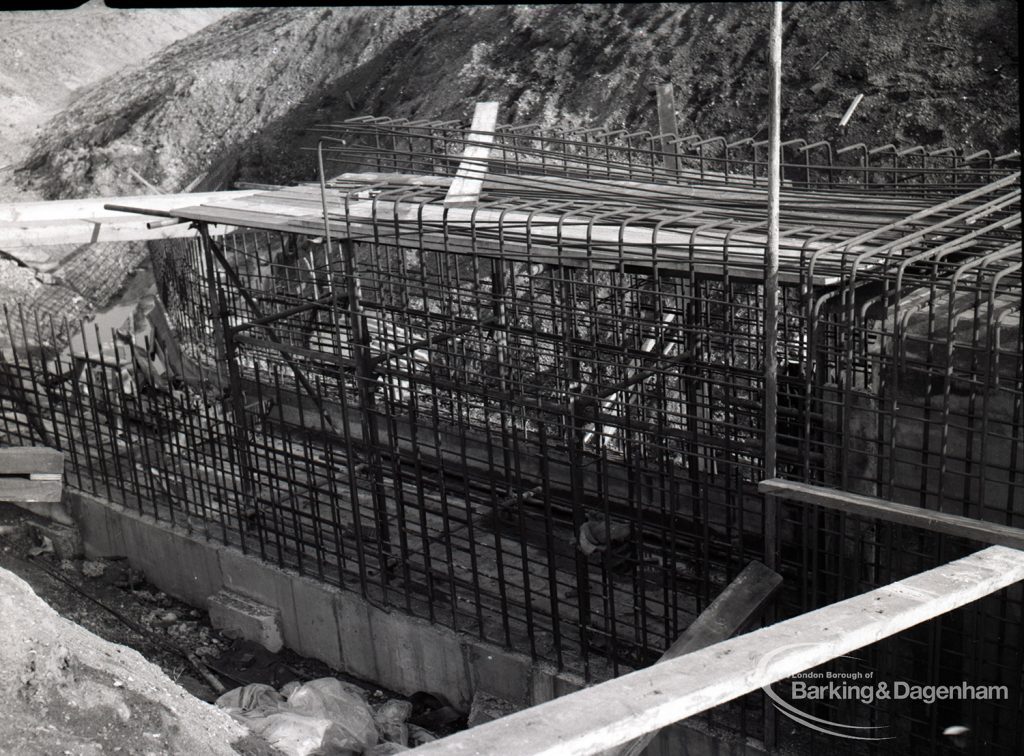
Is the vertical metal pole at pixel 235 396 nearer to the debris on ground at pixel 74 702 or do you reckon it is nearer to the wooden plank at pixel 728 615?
the debris on ground at pixel 74 702

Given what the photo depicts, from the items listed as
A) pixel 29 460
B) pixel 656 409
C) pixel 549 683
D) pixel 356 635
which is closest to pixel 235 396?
pixel 356 635

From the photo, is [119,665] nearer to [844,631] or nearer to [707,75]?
[844,631]

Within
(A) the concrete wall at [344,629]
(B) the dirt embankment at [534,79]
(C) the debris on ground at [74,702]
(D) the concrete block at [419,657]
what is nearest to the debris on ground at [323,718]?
(D) the concrete block at [419,657]

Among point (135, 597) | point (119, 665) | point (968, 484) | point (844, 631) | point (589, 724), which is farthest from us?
point (135, 597)

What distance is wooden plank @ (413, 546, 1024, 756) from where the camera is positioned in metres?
3.12

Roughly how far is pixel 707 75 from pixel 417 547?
1145cm

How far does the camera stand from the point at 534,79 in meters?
20.1

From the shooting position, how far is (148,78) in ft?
92.2

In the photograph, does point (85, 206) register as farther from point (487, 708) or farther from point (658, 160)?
point (658, 160)

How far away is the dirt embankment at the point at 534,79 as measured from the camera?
1568cm

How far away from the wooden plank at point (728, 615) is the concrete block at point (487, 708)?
2.08 m

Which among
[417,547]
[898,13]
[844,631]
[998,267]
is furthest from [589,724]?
[898,13]

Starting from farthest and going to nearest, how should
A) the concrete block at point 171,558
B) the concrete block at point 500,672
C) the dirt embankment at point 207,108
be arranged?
the dirt embankment at point 207,108 → the concrete block at point 171,558 → the concrete block at point 500,672

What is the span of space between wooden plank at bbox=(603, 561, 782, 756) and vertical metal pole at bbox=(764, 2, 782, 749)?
5.3 inches
